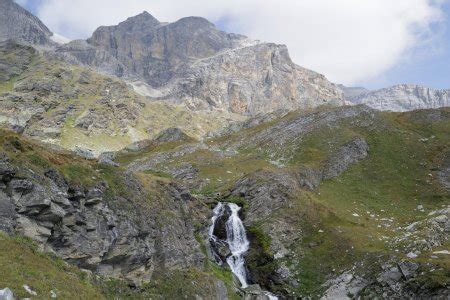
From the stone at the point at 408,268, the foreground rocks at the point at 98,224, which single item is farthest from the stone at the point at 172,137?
the stone at the point at 408,268

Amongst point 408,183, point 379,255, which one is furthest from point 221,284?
A: point 408,183

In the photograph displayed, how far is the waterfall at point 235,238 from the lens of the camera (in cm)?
4825

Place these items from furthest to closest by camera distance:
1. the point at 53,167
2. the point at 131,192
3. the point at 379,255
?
1. the point at 379,255
2. the point at 131,192
3. the point at 53,167

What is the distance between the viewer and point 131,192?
130 ft

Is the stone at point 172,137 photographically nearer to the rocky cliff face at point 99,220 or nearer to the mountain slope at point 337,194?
the mountain slope at point 337,194

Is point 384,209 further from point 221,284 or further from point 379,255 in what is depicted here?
point 221,284

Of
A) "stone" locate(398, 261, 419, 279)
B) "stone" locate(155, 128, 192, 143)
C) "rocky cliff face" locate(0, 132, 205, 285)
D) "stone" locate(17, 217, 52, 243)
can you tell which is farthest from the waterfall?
"stone" locate(155, 128, 192, 143)

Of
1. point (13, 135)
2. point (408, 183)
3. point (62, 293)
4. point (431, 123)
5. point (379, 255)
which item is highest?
point (431, 123)

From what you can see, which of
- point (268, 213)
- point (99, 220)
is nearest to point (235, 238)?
point (268, 213)

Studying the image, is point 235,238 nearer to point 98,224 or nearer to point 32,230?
point 98,224

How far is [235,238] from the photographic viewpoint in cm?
5312

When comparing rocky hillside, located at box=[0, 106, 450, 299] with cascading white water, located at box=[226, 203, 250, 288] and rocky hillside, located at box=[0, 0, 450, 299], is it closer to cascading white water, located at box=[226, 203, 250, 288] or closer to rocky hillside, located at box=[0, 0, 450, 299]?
rocky hillside, located at box=[0, 0, 450, 299]

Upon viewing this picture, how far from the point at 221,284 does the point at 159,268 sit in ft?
21.4

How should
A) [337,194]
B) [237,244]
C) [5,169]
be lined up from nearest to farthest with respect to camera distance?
[5,169]
[237,244]
[337,194]
